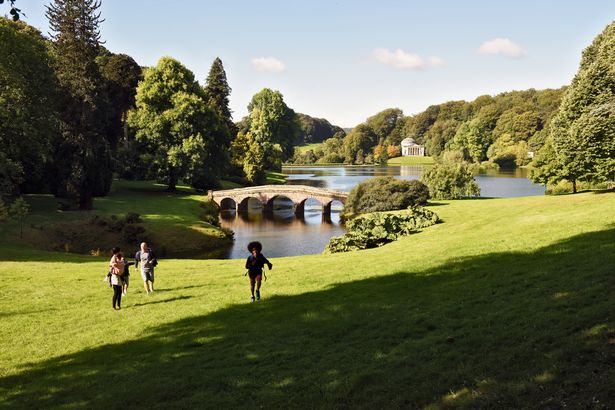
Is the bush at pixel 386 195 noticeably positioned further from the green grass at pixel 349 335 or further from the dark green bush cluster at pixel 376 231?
the green grass at pixel 349 335

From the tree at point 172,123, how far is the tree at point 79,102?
13.5m

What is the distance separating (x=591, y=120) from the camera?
1057 inches

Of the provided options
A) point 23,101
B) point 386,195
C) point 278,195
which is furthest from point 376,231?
point 278,195

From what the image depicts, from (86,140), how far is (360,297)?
40401mm

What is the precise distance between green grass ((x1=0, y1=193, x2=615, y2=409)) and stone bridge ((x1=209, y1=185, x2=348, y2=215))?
135 feet

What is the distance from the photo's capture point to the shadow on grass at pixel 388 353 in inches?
329

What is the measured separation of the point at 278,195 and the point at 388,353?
5654cm

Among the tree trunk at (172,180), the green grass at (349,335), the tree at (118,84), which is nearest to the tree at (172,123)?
the tree trunk at (172,180)

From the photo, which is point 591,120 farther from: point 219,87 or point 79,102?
point 219,87

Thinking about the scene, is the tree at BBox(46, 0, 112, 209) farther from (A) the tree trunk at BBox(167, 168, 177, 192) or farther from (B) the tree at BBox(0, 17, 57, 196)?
(A) the tree trunk at BBox(167, 168, 177, 192)

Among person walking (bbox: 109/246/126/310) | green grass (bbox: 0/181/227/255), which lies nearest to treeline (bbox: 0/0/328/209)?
green grass (bbox: 0/181/227/255)

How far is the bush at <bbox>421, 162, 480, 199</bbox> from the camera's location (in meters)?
60.4

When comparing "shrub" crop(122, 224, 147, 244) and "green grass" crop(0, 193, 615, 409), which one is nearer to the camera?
"green grass" crop(0, 193, 615, 409)

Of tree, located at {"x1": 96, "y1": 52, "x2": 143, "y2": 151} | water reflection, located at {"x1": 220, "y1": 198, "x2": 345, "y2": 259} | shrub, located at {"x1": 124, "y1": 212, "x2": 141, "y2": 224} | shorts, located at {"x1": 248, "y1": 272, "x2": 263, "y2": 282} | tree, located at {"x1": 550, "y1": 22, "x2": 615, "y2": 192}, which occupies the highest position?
tree, located at {"x1": 96, "y1": 52, "x2": 143, "y2": 151}
